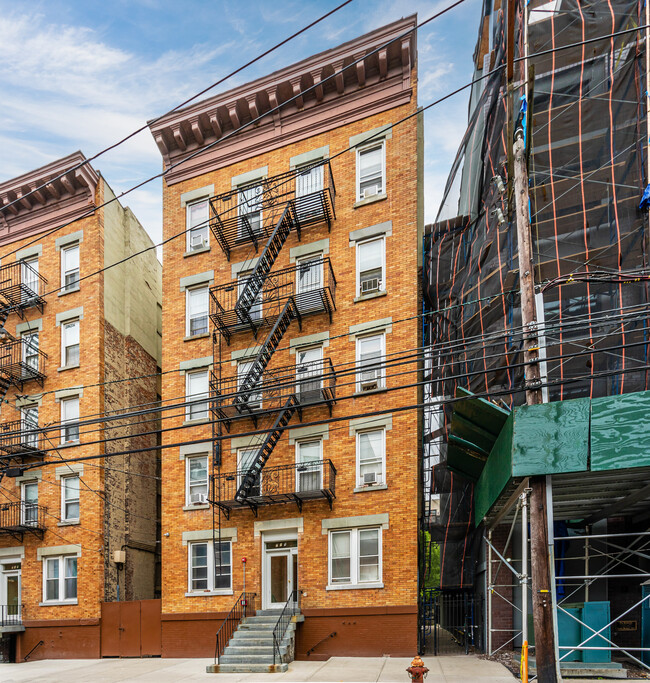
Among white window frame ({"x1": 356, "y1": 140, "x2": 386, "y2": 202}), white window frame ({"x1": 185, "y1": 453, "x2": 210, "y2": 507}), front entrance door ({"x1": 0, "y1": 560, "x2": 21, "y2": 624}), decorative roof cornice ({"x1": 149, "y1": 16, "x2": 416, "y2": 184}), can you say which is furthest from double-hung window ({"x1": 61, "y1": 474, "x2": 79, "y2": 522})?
white window frame ({"x1": 356, "y1": 140, "x2": 386, "y2": 202})

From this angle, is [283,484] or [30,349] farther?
[30,349]

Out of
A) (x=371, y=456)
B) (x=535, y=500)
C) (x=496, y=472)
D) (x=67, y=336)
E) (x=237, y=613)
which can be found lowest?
(x=237, y=613)

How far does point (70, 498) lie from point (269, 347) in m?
10.4

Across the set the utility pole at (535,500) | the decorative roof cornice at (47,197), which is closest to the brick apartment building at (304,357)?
the decorative roof cornice at (47,197)

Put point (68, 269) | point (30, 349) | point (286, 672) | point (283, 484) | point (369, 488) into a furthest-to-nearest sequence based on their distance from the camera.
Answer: point (68, 269)
point (30, 349)
point (283, 484)
point (369, 488)
point (286, 672)

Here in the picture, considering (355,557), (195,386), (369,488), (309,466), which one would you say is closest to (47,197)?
(195,386)

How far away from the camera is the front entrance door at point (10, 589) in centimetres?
2466

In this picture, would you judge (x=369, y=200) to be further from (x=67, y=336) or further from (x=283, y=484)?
(x=67, y=336)

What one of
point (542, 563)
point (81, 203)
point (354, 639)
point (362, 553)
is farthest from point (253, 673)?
point (81, 203)

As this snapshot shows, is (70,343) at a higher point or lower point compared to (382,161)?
lower

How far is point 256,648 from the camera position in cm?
1748

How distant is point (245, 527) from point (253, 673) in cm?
513

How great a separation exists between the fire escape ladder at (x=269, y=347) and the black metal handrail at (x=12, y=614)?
12.0 meters

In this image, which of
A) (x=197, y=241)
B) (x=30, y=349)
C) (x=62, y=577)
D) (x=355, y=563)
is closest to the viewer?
(x=355, y=563)
